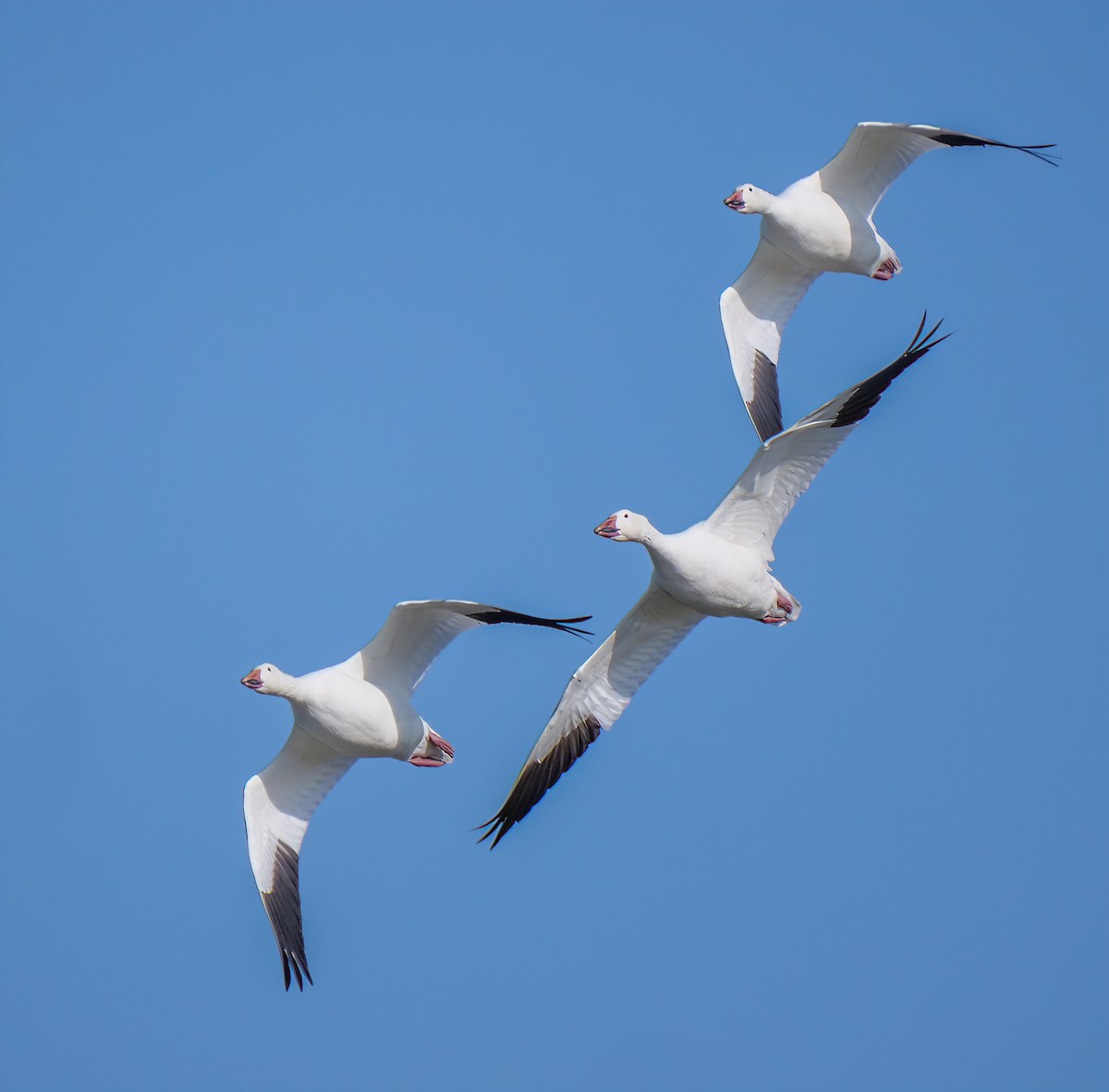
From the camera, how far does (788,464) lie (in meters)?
12.9

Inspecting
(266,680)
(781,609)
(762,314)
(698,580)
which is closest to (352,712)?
(266,680)

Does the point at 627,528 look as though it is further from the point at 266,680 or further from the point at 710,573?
the point at 266,680

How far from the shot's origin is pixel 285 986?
45.2 ft

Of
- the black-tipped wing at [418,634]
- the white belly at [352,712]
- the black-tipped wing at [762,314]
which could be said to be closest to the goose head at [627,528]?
the black-tipped wing at [418,634]

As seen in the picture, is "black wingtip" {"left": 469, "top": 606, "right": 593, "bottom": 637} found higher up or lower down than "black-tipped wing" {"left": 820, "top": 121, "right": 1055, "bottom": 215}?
lower down

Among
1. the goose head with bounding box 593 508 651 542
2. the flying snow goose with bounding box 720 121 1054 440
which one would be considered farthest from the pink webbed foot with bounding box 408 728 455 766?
the flying snow goose with bounding box 720 121 1054 440

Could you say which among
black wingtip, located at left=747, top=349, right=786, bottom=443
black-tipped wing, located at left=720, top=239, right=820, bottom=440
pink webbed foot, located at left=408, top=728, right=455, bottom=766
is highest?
black-tipped wing, located at left=720, top=239, right=820, bottom=440

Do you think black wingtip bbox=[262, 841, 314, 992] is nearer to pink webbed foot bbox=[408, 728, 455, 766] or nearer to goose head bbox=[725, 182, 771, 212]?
pink webbed foot bbox=[408, 728, 455, 766]

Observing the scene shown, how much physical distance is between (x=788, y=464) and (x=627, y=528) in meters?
1.33

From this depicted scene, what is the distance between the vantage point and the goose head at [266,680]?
45.1ft

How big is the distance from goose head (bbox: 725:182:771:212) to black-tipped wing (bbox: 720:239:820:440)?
0.40m

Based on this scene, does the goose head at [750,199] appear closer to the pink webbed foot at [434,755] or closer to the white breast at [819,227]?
the white breast at [819,227]

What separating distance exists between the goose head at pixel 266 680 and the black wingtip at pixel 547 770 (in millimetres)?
2053

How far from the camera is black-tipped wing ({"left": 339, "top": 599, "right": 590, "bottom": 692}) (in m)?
12.8
